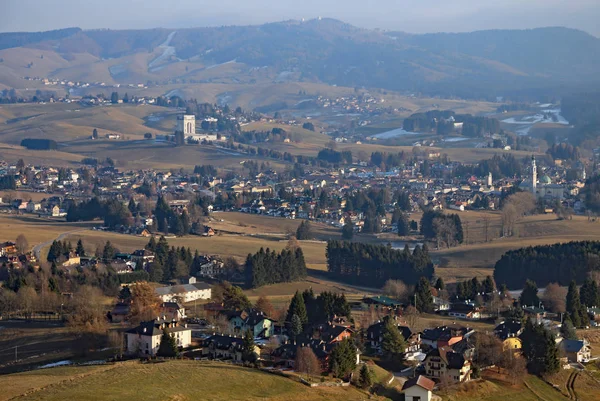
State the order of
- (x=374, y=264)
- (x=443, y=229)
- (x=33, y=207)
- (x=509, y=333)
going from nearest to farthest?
(x=509, y=333), (x=374, y=264), (x=443, y=229), (x=33, y=207)

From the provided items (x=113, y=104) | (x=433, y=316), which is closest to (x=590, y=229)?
(x=433, y=316)

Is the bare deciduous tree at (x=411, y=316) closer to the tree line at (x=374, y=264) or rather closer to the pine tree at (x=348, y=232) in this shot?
the tree line at (x=374, y=264)

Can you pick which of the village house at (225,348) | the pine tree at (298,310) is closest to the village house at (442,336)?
the pine tree at (298,310)

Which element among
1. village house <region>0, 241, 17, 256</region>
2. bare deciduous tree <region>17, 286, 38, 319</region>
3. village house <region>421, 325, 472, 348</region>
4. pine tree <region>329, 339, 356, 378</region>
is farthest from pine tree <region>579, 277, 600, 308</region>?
village house <region>0, 241, 17, 256</region>

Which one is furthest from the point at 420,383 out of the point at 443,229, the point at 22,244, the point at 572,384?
the point at 443,229

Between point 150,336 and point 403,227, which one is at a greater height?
point 150,336

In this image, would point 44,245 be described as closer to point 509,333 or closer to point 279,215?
point 279,215
